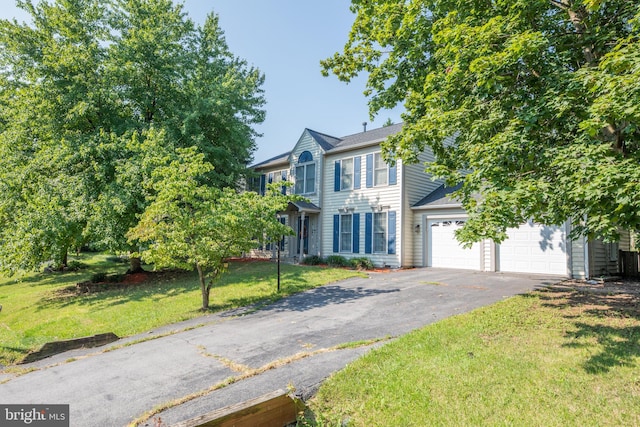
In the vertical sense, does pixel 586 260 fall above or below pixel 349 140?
below

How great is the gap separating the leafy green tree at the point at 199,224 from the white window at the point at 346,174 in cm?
839

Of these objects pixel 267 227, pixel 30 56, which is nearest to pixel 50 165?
pixel 30 56

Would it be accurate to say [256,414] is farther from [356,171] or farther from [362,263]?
[356,171]

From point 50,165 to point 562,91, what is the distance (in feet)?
52.7

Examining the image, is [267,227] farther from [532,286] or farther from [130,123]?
[130,123]

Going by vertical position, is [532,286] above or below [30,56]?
below

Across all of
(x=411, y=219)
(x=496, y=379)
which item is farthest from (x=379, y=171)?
(x=496, y=379)

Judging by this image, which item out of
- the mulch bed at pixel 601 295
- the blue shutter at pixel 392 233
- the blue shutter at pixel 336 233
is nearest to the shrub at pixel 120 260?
the blue shutter at pixel 336 233

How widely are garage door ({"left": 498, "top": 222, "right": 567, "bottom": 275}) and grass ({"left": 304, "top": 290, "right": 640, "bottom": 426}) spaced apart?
6812 millimetres

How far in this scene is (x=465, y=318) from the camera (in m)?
6.68

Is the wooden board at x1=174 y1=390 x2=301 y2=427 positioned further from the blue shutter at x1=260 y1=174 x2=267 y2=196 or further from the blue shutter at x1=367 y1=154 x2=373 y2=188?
the blue shutter at x1=260 y1=174 x2=267 y2=196

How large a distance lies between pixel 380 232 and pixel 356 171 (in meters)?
3.29

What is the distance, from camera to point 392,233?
15805 mm

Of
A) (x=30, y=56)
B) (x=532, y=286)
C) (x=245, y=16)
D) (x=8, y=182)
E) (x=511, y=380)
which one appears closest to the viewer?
(x=511, y=380)
